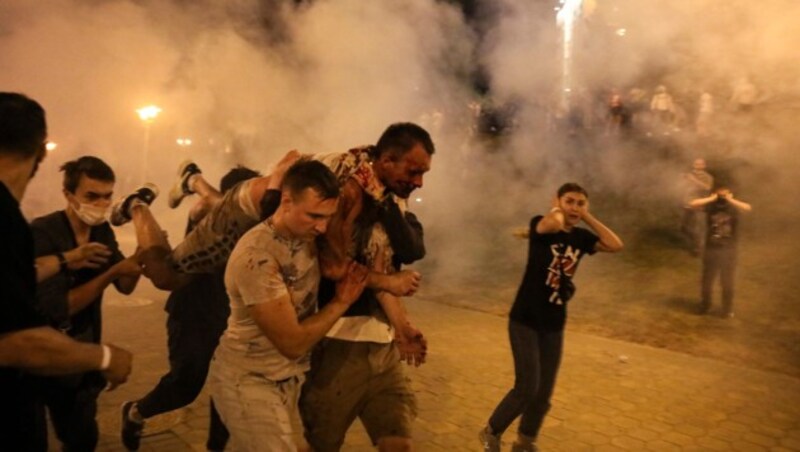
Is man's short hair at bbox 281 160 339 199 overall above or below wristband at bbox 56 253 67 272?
above

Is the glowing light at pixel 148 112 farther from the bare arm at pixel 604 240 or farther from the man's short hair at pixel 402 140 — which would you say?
the man's short hair at pixel 402 140

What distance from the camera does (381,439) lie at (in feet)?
8.31

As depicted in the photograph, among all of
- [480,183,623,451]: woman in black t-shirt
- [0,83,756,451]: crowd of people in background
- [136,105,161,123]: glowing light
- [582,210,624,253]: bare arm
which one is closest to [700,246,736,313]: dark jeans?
[582,210,624,253]: bare arm

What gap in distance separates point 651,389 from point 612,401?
55 centimetres

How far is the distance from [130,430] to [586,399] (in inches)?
130

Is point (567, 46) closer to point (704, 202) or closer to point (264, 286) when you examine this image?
point (704, 202)

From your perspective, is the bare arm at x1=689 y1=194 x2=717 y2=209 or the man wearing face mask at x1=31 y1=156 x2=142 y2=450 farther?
the bare arm at x1=689 y1=194 x2=717 y2=209

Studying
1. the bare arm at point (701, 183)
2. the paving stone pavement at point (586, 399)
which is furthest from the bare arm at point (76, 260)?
the bare arm at point (701, 183)

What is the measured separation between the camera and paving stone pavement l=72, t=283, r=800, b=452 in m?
3.96

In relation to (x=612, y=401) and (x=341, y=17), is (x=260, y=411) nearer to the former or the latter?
(x=612, y=401)

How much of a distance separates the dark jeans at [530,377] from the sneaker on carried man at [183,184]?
→ 196cm

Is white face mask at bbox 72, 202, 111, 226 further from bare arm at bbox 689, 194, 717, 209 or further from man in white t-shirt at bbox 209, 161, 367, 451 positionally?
bare arm at bbox 689, 194, 717, 209

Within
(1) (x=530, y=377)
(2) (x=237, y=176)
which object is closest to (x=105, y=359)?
(2) (x=237, y=176)

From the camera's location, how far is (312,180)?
6.79 feet
